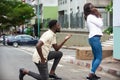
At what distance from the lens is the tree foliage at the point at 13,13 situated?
7181cm

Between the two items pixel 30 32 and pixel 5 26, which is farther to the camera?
pixel 5 26

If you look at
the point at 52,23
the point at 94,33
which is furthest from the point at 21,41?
the point at 52,23

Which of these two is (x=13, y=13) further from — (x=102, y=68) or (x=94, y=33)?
(x=94, y=33)

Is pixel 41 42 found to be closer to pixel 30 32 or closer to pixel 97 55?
pixel 97 55

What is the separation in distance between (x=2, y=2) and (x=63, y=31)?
29.7m

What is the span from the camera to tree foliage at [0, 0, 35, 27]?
2827 inches

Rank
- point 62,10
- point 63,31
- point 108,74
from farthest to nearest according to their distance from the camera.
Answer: point 62,10, point 63,31, point 108,74

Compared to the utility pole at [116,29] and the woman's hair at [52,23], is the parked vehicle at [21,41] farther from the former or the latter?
the woman's hair at [52,23]

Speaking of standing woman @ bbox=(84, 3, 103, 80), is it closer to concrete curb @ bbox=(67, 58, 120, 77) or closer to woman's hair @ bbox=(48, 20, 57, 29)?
woman's hair @ bbox=(48, 20, 57, 29)

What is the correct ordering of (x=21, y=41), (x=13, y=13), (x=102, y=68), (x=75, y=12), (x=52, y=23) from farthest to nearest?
(x=13, y=13)
(x=75, y=12)
(x=21, y=41)
(x=102, y=68)
(x=52, y=23)

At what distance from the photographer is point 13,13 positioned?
238 ft

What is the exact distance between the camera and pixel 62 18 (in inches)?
1788

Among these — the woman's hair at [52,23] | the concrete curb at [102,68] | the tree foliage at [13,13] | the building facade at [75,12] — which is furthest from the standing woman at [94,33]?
the tree foliage at [13,13]

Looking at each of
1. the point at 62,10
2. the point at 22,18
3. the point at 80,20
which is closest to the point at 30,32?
the point at 22,18
